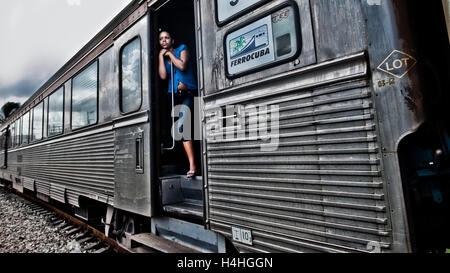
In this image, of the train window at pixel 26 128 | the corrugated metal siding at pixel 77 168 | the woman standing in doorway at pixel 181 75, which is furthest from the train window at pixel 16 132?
the woman standing in doorway at pixel 181 75

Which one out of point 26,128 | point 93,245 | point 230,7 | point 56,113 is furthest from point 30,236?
point 230,7

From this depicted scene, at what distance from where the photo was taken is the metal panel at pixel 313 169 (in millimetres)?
1267

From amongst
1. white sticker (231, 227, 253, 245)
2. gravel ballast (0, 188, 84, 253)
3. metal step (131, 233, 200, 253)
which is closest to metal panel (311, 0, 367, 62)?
white sticker (231, 227, 253, 245)

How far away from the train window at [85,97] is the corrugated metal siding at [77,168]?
0.30 metres

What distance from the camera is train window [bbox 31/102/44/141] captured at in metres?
6.41

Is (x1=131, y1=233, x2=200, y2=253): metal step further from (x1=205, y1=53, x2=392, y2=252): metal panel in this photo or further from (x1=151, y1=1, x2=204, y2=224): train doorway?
(x1=205, y1=53, x2=392, y2=252): metal panel

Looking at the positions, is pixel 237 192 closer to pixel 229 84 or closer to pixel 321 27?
pixel 229 84

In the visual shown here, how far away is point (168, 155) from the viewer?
3084mm

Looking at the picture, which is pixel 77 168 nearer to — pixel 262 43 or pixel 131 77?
pixel 131 77

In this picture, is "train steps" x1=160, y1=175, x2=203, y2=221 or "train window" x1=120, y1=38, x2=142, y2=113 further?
"train window" x1=120, y1=38, x2=142, y2=113

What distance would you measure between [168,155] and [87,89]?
2102 millimetres

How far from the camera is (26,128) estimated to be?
307 inches

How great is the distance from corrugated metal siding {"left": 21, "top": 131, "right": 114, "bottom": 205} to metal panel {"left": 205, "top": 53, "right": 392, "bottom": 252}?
7.32 ft
